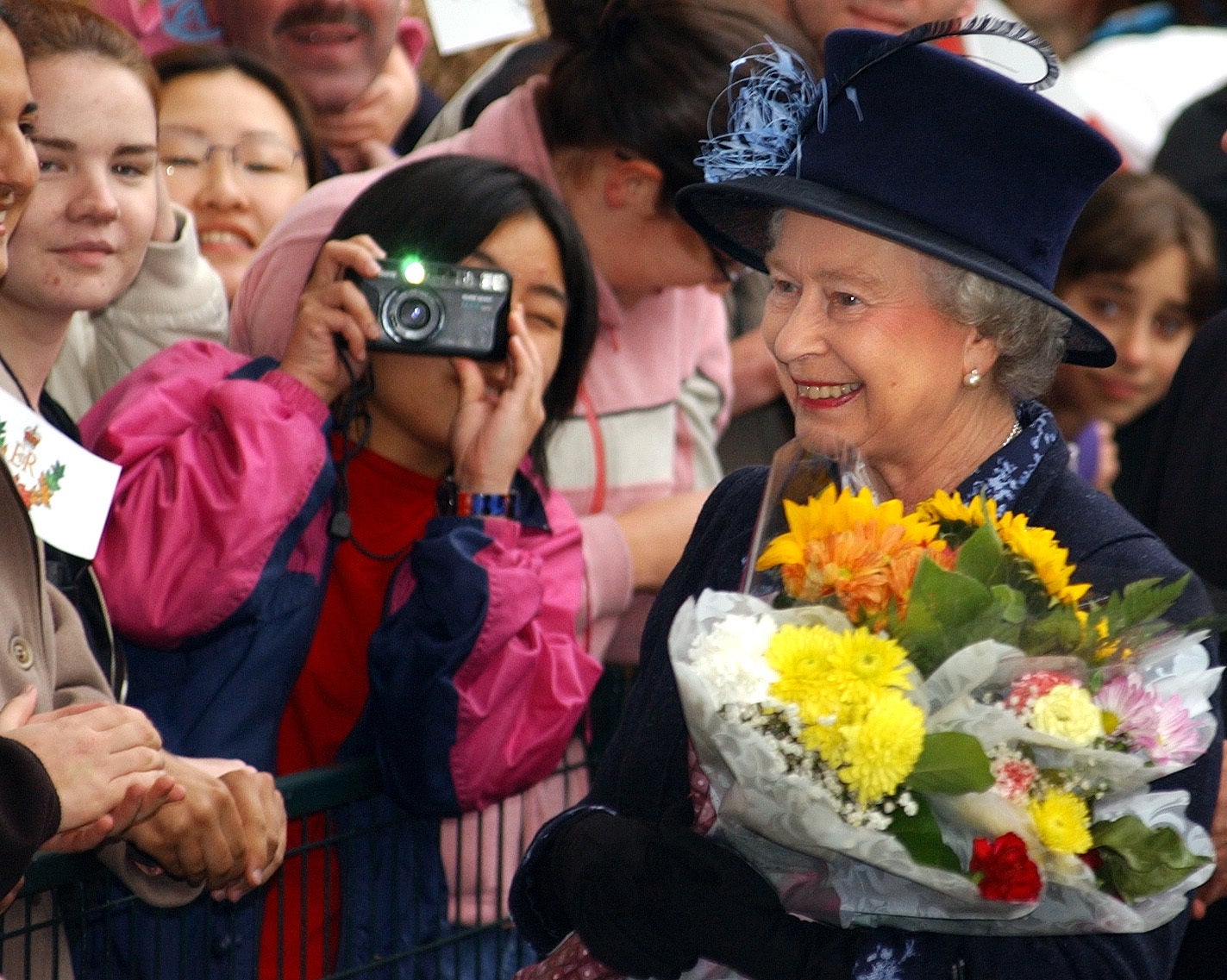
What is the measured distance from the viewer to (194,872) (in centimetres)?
221

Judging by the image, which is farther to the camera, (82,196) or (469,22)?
(469,22)

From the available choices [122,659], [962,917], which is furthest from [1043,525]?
[122,659]

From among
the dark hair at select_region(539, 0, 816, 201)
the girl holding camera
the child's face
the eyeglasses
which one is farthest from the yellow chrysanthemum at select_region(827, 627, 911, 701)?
the child's face

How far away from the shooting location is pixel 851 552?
1.68 metres

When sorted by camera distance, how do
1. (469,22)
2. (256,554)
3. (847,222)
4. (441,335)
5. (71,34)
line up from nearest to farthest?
1. (847,222)
2. (256,554)
3. (71,34)
4. (441,335)
5. (469,22)

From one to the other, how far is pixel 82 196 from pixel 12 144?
422 mm

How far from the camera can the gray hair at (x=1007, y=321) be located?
2.12 meters

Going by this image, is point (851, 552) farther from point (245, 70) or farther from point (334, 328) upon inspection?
point (245, 70)

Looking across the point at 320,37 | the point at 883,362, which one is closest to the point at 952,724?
the point at 883,362

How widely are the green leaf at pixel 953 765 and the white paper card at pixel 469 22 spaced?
2.40 meters

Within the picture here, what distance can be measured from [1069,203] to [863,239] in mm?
255

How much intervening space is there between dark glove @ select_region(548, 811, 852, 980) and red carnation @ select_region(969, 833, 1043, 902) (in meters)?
0.28

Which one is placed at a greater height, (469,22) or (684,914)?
(469,22)

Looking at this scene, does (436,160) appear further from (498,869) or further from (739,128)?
(498,869)
